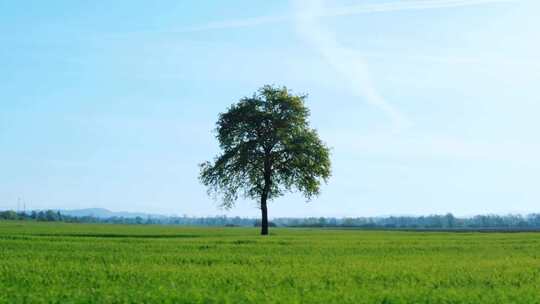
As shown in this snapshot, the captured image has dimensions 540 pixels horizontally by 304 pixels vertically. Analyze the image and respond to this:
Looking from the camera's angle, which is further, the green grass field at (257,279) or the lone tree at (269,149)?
the lone tree at (269,149)

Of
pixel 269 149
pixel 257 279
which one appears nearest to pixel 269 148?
pixel 269 149

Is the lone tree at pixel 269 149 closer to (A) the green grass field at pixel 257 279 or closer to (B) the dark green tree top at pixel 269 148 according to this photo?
(B) the dark green tree top at pixel 269 148

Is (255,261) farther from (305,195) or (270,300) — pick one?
(305,195)

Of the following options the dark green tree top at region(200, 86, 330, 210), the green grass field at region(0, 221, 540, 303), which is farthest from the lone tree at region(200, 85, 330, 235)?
the green grass field at region(0, 221, 540, 303)

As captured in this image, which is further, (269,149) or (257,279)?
(269,149)

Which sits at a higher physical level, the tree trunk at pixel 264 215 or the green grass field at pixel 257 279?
the tree trunk at pixel 264 215

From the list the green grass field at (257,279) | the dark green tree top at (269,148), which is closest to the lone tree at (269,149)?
the dark green tree top at (269,148)

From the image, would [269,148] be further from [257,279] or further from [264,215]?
[257,279]

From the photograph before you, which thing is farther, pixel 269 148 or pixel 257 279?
pixel 269 148

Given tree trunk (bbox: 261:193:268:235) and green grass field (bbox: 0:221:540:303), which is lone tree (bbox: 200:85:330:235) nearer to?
tree trunk (bbox: 261:193:268:235)

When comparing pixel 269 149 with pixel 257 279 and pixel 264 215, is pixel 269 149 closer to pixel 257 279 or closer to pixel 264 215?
pixel 264 215

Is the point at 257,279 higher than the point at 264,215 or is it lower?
lower

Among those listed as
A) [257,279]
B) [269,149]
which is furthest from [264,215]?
[257,279]

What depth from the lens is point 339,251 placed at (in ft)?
123
